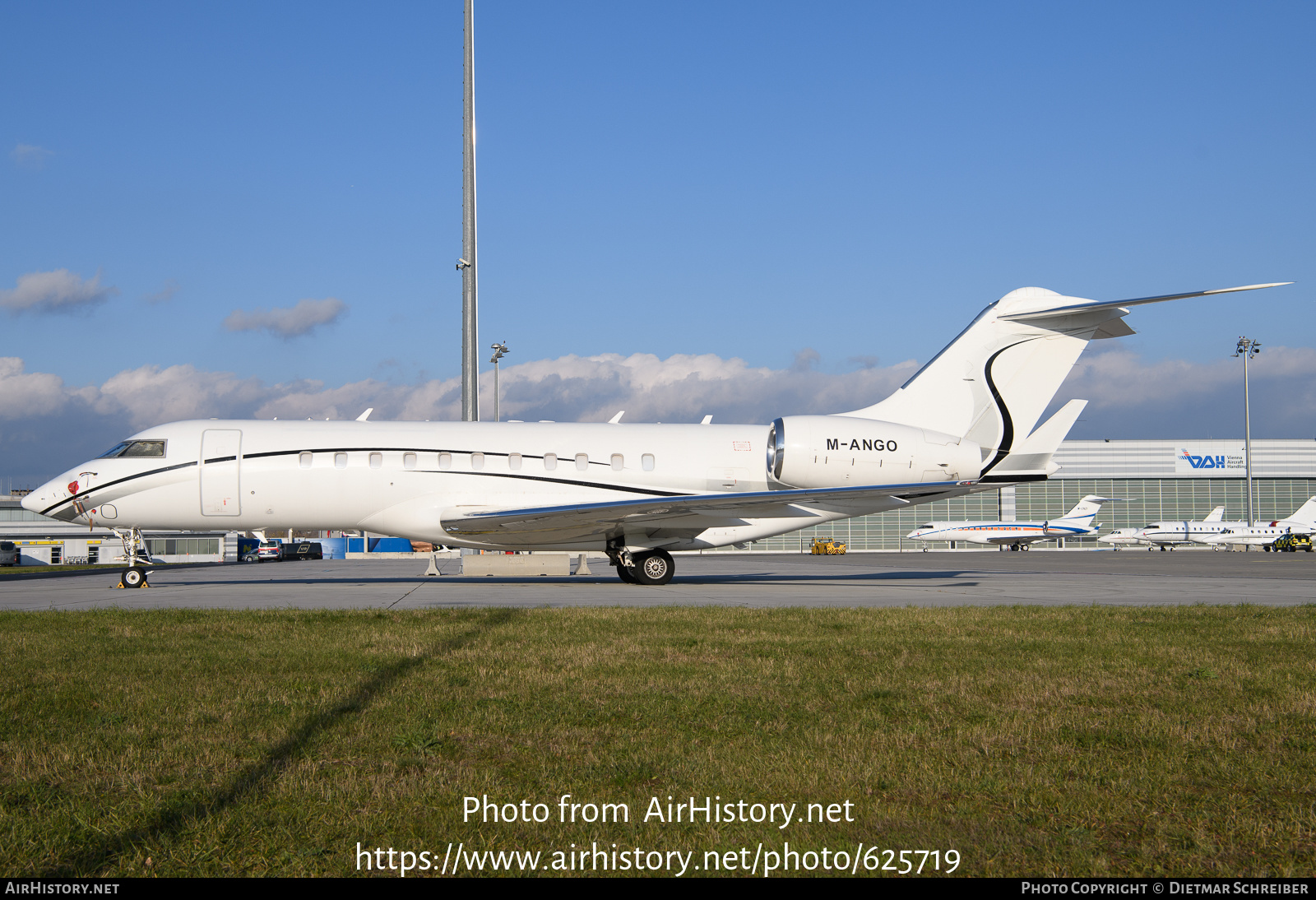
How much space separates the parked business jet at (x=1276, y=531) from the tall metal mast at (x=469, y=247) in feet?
205

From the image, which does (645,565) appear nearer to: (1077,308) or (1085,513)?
(1077,308)

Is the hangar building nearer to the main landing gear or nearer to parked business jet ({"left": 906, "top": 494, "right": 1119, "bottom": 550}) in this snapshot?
parked business jet ({"left": 906, "top": 494, "right": 1119, "bottom": 550})

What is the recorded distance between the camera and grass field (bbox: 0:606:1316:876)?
383 centimetres

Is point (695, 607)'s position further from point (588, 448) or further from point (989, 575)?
point (989, 575)

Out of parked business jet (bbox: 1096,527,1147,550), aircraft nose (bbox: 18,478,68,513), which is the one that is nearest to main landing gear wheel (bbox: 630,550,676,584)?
aircraft nose (bbox: 18,478,68,513)

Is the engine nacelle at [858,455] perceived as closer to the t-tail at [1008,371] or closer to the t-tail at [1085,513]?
the t-tail at [1008,371]

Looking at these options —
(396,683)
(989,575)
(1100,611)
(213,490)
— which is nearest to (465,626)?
(396,683)

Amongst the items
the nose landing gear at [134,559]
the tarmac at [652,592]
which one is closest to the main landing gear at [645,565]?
the tarmac at [652,592]

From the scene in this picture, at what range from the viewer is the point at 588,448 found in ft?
63.4

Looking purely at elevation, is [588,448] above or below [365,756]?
above

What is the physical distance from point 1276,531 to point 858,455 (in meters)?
63.0
